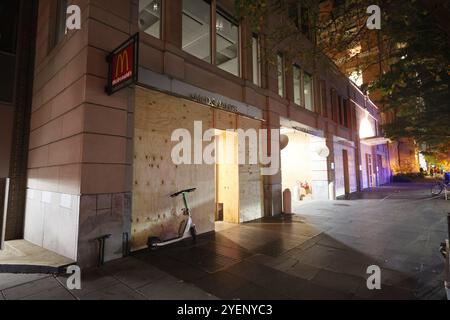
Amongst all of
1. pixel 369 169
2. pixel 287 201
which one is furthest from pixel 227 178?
pixel 369 169

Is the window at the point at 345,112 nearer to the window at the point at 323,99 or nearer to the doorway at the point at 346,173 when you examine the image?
the doorway at the point at 346,173

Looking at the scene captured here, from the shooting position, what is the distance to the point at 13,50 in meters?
6.95

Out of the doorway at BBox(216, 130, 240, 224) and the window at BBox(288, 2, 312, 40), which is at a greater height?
the window at BBox(288, 2, 312, 40)

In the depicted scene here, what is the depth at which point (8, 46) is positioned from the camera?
269 inches

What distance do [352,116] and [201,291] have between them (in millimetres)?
19300

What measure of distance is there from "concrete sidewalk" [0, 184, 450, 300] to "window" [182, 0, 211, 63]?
6.10 m

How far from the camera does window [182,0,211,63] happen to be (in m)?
8.12

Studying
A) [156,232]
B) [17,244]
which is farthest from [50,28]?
[156,232]

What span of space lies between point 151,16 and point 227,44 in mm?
3225

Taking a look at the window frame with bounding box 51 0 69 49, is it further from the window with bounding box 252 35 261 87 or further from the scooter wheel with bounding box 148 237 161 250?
the window with bounding box 252 35 261 87

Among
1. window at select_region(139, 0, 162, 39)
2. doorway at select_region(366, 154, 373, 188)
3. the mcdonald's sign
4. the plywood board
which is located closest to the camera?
the mcdonald's sign

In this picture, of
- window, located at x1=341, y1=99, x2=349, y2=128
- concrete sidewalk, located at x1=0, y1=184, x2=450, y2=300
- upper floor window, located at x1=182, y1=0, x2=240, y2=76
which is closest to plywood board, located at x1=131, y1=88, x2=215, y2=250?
concrete sidewalk, located at x1=0, y1=184, x2=450, y2=300

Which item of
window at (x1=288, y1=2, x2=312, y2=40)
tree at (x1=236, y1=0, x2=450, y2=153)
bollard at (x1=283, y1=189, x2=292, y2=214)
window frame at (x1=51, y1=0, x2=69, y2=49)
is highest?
window at (x1=288, y1=2, x2=312, y2=40)

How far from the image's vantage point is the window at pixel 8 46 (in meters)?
6.66
